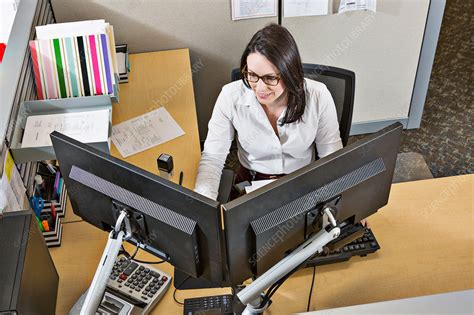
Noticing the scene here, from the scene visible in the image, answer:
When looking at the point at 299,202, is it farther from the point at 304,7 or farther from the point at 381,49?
the point at 381,49

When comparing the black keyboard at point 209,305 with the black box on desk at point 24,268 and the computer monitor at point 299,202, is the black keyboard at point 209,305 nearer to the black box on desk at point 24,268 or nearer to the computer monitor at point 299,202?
the computer monitor at point 299,202

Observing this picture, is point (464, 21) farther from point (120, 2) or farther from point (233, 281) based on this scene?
point (233, 281)

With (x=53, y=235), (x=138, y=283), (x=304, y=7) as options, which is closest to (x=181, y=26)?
(x=304, y=7)

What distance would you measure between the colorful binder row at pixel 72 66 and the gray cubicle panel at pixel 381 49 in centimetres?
109

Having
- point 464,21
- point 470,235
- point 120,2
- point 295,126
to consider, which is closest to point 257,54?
point 295,126

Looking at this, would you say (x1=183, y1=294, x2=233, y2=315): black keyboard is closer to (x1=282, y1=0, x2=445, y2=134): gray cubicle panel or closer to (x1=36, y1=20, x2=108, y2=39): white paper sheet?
(x1=36, y1=20, x2=108, y2=39): white paper sheet

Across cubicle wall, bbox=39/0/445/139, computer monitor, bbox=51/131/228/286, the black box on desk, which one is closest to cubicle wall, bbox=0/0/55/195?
the black box on desk

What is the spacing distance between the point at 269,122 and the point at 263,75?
0.26 m

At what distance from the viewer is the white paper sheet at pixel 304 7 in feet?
8.79

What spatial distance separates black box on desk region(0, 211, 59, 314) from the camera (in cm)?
129

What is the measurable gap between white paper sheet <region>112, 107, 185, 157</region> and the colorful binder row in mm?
223

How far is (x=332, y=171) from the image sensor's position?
128 centimetres

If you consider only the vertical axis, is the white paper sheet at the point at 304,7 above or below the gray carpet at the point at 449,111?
above

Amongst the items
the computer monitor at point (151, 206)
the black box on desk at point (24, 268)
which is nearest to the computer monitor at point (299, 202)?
the computer monitor at point (151, 206)
